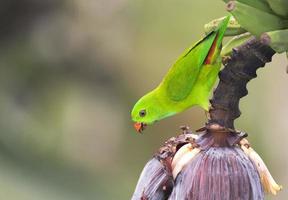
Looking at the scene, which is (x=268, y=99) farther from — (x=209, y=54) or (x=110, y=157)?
(x=209, y=54)

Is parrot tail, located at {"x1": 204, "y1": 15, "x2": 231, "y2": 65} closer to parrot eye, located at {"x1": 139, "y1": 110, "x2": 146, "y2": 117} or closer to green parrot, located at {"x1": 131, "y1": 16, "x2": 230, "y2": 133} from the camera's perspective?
green parrot, located at {"x1": 131, "y1": 16, "x2": 230, "y2": 133}

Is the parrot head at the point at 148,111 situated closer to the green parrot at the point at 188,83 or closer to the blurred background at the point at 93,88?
the green parrot at the point at 188,83

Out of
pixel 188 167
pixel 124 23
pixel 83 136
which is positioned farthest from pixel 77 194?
pixel 188 167

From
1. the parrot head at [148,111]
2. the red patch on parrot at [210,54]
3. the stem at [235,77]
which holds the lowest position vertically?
the stem at [235,77]

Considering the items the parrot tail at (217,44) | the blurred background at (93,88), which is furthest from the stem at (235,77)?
the blurred background at (93,88)

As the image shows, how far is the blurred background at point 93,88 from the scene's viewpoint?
10.7ft

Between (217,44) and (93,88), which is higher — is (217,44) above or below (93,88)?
below

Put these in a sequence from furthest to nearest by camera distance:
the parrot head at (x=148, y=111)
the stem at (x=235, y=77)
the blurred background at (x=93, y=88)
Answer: the blurred background at (x=93, y=88) < the parrot head at (x=148, y=111) < the stem at (x=235, y=77)

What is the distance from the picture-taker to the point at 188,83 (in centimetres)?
74

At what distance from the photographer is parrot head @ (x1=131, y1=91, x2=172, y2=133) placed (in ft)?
2.57

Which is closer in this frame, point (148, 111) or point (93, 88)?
point (148, 111)

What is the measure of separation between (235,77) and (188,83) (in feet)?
0.23

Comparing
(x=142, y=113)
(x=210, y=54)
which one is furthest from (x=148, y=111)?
(x=210, y=54)

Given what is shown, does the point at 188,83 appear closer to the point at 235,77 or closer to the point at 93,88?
the point at 235,77
